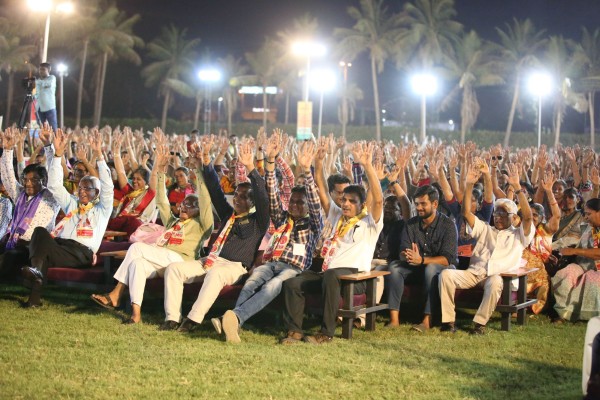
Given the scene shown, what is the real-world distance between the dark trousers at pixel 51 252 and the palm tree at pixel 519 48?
62569mm

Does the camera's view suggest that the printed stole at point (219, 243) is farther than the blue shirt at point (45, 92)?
No

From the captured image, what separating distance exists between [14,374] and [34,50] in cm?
5298

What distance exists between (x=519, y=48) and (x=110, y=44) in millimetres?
30101

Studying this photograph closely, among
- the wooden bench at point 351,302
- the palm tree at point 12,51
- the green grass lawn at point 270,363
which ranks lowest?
the green grass lawn at point 270,363

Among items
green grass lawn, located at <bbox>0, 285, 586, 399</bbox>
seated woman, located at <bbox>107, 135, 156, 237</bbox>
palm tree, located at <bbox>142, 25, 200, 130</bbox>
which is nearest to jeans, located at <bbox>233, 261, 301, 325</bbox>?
green grass lawn, located at <bbox>0, 285, 586, 399</bbox>

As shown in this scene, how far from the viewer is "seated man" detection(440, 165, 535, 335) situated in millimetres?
9094

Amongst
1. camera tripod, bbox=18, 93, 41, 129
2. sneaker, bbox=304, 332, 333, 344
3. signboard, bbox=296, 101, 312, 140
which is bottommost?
sneaker, bbox=304, 332, 333, 344

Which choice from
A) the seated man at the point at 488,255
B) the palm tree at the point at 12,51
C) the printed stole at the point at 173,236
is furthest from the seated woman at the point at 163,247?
the palm tree at the point at 12,51

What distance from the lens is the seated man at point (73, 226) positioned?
9.93 meters

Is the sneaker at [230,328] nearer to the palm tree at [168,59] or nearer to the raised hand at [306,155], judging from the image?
the raised hand at [306,155]

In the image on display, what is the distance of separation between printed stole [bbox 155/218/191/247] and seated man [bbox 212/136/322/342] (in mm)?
1009

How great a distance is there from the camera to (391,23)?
67.0 m

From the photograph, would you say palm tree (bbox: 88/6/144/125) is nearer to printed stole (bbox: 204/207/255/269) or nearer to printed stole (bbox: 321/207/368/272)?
printed stole (bbox: 204/207/255/269)

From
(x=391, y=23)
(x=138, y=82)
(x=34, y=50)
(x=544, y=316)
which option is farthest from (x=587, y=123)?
(x=544, y=316)
